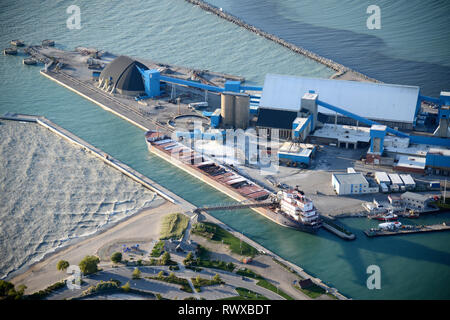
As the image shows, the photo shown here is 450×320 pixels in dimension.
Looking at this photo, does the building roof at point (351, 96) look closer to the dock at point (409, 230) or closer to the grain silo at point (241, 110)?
the grain silo at point (241, 110)

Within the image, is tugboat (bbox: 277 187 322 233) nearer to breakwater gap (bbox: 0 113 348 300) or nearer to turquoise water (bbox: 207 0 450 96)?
breakwater gap (bbox: 0 113 348 300)

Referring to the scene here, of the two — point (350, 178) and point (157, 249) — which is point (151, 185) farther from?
point (350, 178)

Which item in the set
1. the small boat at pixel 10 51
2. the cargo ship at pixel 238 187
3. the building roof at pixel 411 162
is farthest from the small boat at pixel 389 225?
the small boat at pixel 10 51

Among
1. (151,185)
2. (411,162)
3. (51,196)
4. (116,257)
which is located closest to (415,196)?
(411,162)

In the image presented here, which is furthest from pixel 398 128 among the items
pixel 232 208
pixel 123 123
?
pixel 123 123

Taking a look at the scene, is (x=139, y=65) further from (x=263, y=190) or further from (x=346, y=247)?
(x=346, y=247)

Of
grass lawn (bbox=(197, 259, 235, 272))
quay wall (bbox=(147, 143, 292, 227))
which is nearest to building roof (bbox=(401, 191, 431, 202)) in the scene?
quay wall (bbox=(147, 143, 292, 227))

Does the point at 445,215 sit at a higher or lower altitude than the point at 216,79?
lower
